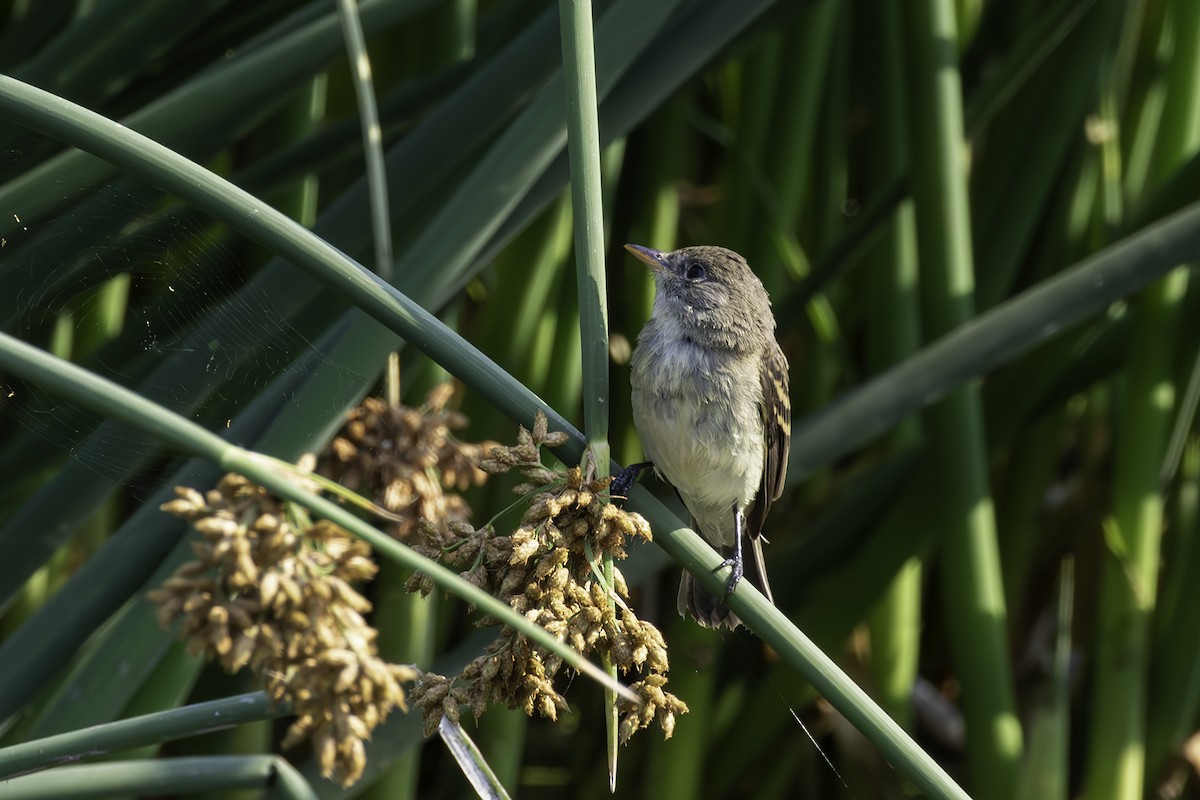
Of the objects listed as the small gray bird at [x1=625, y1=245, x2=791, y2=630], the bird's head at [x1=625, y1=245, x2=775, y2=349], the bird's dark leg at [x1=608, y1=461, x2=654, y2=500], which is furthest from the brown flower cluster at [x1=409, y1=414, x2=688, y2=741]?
the bird's head at [x1=625, y1=245, x2=775, y2=349]

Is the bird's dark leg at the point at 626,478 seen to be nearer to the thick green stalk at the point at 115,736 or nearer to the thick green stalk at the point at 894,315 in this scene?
the thick green stalk at the point at 894,315

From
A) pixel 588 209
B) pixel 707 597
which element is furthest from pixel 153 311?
pixel 707 597

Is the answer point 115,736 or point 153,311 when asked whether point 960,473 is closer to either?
point 153,311

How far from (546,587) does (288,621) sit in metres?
0.33

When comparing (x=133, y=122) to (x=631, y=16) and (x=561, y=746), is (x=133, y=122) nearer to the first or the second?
(x=631, y=16)

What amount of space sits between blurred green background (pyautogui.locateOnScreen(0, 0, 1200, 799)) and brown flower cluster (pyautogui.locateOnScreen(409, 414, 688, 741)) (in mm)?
414

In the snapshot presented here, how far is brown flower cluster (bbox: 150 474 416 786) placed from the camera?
1088 mm

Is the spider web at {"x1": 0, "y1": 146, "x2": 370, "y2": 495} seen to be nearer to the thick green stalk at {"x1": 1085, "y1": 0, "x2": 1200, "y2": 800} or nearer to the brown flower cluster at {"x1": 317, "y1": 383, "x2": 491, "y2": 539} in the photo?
the brown flower cluster at {"x1": 317, "y1": 383, "x2": 491, "y2": 539}

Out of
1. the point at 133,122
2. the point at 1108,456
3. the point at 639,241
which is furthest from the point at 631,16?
the point at 1108,456

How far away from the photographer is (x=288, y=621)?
→ 1100 millimetres

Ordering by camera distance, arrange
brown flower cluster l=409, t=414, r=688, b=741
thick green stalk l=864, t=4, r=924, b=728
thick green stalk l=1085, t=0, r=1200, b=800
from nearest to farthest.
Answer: brown flower cluster l=409, t=414, r=688, b=741 < thick green stalk l=1085, t=0, r=1200, b=800 < thick green stalk l=864, t=4, r=924, b=728

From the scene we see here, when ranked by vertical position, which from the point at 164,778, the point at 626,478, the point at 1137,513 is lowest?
the point at 164,778

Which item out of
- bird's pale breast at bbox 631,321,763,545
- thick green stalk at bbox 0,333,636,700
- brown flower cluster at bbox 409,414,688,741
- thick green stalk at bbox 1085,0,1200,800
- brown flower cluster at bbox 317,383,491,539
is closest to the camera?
thick green stalk at bbox 0,333,636,700

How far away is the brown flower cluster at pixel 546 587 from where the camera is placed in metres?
1.33
